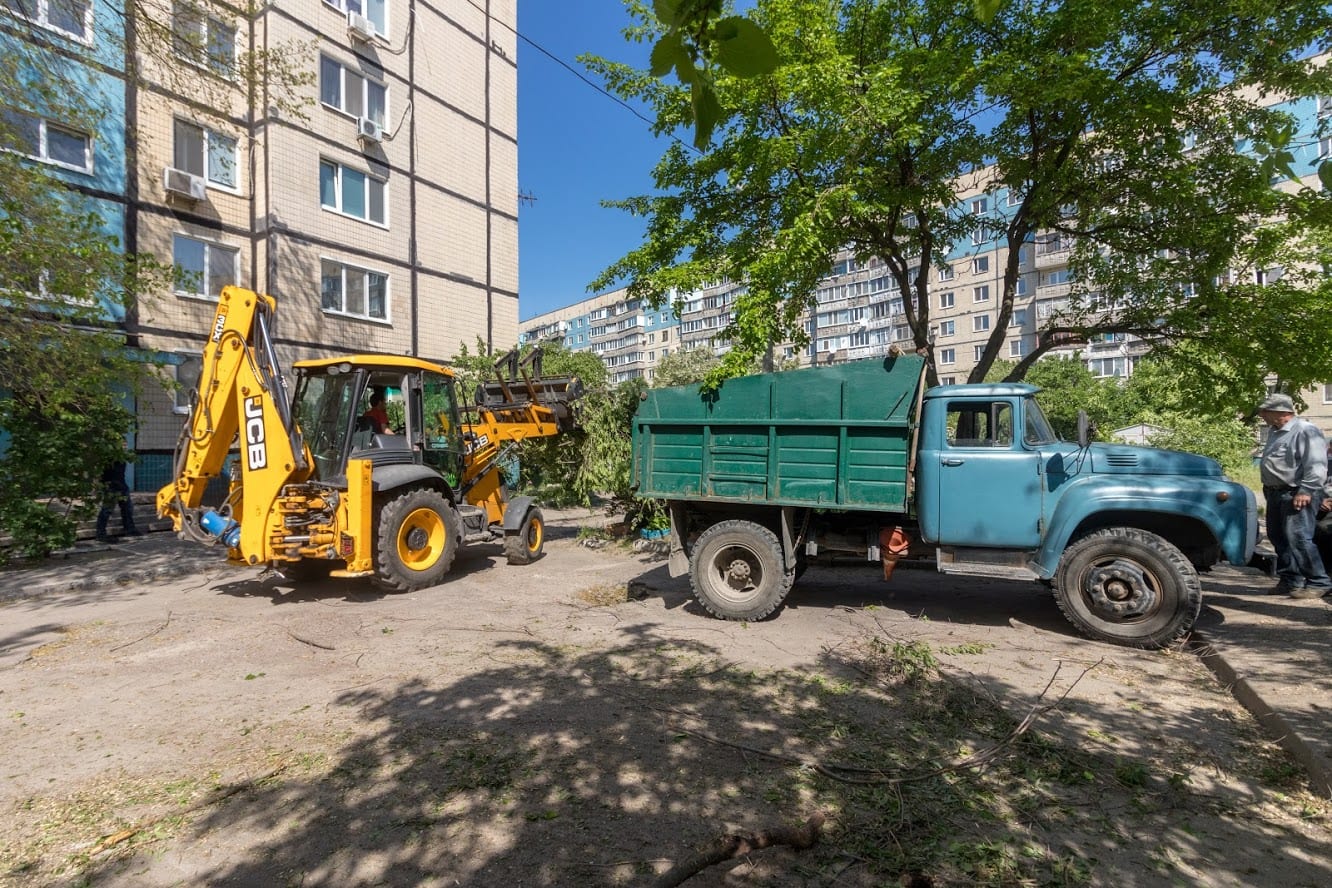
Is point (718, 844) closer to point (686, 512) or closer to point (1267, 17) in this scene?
point (686, 512)

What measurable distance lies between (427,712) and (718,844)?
2188 mm

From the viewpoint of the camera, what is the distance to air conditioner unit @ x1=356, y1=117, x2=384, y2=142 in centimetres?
1650

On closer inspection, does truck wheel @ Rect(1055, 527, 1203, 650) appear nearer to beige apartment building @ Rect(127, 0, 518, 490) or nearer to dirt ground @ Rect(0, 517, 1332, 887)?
dirt ground @ Rect(0, 517, 1332, 887)

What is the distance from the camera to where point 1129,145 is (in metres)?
7.68

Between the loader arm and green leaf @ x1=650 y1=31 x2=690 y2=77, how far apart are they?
632cm

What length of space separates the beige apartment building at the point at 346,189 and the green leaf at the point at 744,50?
1117cm

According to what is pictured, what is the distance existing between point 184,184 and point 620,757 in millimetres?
15664

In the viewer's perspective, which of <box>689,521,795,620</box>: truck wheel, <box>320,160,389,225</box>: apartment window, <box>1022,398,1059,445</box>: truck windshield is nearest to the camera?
<box>1022,398,1059,445</box>: truck windshield

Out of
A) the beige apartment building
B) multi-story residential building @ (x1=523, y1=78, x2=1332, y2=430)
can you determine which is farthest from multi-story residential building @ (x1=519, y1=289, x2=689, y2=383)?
the beige apartment building

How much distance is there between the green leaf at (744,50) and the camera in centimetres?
133

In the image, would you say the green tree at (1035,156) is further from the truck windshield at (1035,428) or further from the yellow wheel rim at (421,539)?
the yellow wheel rim at (421,539)

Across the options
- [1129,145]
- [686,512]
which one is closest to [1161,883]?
[686,512]

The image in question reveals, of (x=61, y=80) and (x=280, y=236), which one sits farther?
(x=280, y=236)

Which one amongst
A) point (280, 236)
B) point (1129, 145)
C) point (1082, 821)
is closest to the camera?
point (1082, 821)
